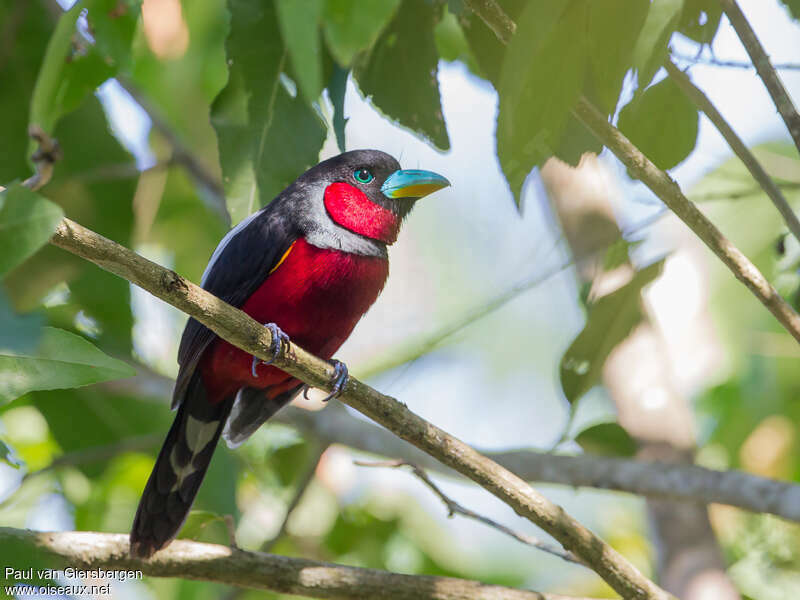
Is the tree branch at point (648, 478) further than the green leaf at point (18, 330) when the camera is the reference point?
Yes

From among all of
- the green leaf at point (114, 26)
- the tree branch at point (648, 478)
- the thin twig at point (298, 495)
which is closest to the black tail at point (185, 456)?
the thin twig at point (298, 495)

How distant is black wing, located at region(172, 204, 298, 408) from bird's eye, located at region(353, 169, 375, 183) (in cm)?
41

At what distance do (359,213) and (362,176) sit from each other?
0.22 m

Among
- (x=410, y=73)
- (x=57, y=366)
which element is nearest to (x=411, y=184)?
(x=410, y=73)

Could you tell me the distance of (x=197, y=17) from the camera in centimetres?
392

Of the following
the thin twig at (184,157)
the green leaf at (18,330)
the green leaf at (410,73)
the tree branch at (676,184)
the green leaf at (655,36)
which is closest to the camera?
the green leaf at (18,330)

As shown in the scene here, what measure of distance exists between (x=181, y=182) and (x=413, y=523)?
2435 millimetres

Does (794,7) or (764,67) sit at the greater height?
(794,7)

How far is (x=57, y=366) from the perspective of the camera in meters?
1.99

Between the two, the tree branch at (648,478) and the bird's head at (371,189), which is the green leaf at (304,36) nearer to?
the bird's head at (371,189)

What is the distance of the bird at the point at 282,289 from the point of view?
3.29 meters

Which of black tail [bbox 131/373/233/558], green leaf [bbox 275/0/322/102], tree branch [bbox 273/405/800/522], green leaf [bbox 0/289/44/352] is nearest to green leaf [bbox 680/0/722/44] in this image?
green leaf [bbox 275/0/322/102]

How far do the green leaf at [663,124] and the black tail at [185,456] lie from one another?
1948mm

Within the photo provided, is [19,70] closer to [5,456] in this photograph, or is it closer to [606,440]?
[5,456]
